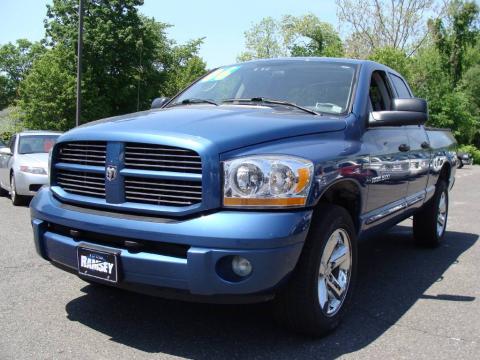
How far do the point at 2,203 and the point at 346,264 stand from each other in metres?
7.93

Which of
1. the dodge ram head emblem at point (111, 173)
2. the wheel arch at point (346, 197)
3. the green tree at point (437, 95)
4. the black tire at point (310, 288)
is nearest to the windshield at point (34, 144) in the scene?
the dodge ram head emblem at point (111, 173)

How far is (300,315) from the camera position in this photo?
10.3 ft

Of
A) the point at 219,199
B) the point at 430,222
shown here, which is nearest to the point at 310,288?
the point at 219,199

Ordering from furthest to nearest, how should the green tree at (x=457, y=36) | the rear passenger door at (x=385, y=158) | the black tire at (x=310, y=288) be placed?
1. the green tree at (x=457, y=36)
2. the rear passenger door at (x=385, y=158)
3. the black tire at (x=310, y=288)

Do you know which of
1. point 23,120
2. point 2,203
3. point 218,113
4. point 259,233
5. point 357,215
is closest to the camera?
point 259,233

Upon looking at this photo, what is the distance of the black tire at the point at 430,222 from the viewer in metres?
6.08

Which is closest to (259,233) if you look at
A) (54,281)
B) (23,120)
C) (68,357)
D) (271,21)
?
(68,357)

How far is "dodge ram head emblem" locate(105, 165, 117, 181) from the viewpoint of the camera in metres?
3.12

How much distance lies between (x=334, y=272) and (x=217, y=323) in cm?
86

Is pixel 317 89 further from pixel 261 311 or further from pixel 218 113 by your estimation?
pixel 261 311

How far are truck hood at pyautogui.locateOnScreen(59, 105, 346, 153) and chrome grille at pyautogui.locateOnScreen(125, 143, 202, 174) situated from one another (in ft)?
0.14

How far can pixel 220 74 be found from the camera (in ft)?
15.8

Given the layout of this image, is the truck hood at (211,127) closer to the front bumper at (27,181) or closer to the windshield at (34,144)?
the front bumper at (27,181)

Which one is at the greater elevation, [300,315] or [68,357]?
[300,315]
